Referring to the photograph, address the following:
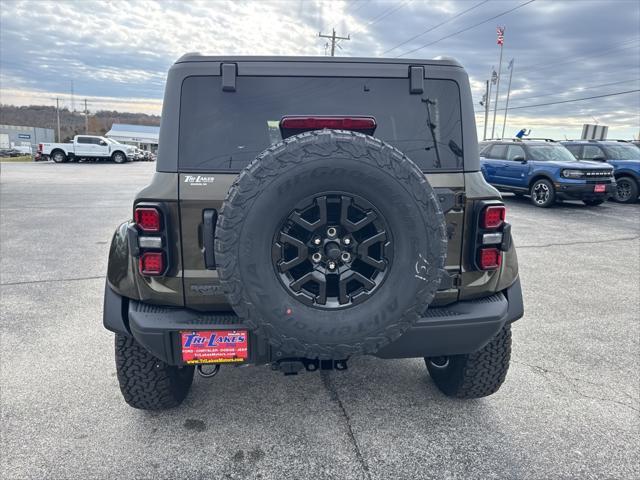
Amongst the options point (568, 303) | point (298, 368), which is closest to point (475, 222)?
point (298, 368)

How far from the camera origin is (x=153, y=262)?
2.21 m

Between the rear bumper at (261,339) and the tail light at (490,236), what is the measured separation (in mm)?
233

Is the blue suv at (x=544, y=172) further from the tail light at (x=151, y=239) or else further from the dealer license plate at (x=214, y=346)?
the tail light at (x=151, y=239)

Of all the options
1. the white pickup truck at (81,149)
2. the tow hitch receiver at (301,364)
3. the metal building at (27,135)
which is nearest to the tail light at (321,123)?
the tow hitch receiver at (301,364)

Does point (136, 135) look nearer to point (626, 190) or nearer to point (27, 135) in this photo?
point (27, 135)

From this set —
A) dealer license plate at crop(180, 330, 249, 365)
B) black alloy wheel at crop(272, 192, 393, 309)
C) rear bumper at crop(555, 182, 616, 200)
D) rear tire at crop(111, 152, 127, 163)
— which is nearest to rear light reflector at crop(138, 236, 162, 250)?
dealer license plate at crop(180, 330, 249, 365)

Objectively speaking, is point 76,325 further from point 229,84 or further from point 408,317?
point 408,317

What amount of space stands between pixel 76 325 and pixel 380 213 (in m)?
3.28

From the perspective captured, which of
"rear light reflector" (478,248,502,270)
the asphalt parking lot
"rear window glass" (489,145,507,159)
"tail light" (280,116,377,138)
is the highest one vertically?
"rear window glass" (489,145,507,159)

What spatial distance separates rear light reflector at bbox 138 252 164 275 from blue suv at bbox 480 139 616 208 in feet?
38.2

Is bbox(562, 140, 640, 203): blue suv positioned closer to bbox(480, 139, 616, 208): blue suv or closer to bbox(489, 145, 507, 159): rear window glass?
bbox(480, 139, 616, 208): blue suv

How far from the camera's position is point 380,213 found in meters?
1.93

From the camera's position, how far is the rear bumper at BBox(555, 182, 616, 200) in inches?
447

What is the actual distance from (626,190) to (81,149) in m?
31.8
